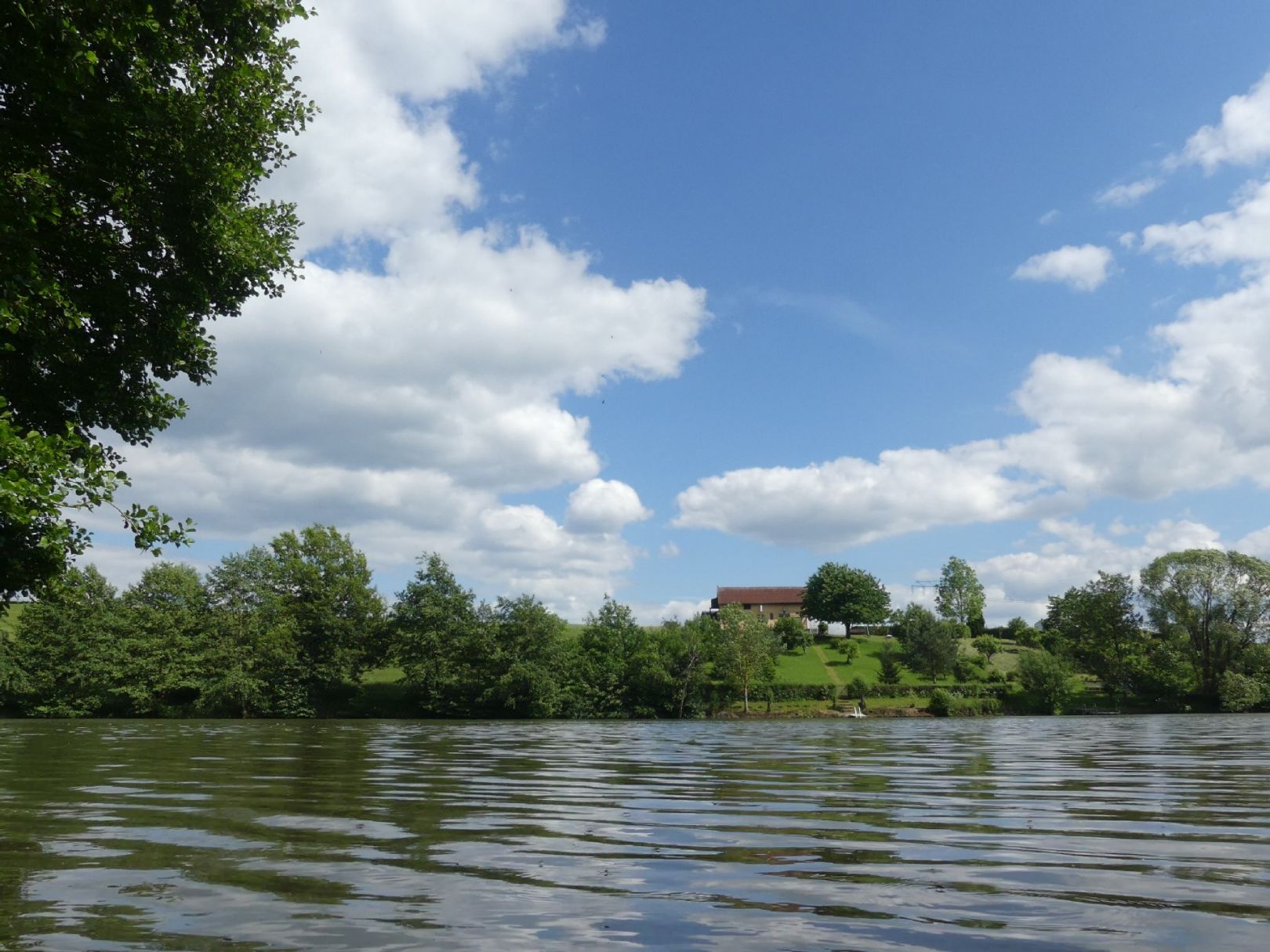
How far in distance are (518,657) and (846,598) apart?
268ft

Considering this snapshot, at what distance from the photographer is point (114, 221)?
19078 mm

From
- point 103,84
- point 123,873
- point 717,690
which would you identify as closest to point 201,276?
point 103,84

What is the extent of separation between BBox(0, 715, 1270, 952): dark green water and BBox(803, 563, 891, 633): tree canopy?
13448 cm

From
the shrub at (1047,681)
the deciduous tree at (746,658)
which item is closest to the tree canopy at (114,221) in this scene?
the deciduous tree at (746,658)

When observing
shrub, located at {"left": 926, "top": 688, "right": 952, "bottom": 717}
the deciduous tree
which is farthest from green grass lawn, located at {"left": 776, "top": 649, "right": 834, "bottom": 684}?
shrub, located at {"left": 926, "top": 688, "right": 952, "bottom": 717}

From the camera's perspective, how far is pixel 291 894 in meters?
6.49

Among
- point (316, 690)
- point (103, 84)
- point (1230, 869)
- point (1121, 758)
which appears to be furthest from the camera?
point (316, 690)

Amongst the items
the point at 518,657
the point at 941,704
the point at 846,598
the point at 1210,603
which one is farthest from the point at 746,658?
the point at 846,598

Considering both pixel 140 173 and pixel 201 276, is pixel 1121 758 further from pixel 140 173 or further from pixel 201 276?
pixel 140 173

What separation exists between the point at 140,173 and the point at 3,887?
52.1 feet

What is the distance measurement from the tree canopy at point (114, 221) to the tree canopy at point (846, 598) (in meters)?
139

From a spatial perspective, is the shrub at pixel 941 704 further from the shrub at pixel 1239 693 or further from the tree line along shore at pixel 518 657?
the shrub at pixel 1239 693

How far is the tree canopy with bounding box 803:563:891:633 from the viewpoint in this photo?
15012cm

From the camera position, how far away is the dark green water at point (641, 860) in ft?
17.8
